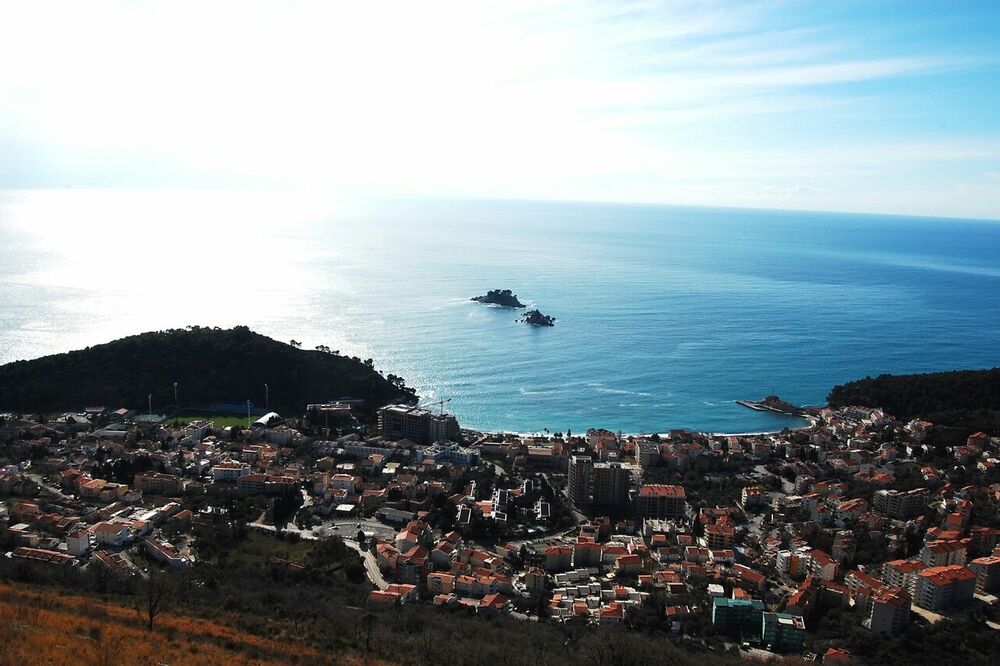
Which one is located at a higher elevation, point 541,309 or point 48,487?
point 541,309

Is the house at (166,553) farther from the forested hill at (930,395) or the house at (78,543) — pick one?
the forested hill at (930,395)

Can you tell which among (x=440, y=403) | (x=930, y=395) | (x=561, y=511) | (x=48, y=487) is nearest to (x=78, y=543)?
(x=48, y=487)

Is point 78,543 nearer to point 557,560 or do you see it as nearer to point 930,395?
point 557,560

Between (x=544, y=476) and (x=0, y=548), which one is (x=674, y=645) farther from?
(x=0, y=548)

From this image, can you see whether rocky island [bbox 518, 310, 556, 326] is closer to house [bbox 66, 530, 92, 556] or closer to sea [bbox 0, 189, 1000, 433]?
sea [bbox 0, 189, 1000, 433]

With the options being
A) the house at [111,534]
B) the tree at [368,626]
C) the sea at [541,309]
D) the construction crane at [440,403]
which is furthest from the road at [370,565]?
the construction crane at [440,403]

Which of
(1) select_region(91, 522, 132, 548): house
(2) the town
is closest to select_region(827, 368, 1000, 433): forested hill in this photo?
(2) the town
